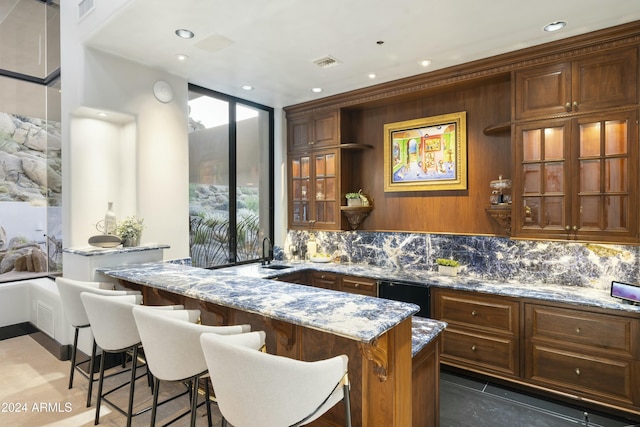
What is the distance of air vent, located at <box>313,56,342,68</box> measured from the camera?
344 cm

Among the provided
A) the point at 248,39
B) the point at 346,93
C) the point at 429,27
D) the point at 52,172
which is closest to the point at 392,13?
the point at 429,27

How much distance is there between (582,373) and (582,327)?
366 mm

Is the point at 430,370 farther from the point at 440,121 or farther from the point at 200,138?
the point at 200,138

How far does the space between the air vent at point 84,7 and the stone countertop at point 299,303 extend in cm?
228

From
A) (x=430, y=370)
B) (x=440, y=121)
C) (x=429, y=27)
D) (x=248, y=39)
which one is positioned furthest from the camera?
(x=440, y=121)

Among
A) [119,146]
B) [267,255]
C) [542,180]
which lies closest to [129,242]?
[119,146]

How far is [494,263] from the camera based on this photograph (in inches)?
143

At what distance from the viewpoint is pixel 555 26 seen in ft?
9.16

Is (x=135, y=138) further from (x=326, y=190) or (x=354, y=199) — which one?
(x=354, y=199)

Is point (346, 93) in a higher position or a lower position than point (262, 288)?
higher

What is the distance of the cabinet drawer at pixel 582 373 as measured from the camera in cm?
263

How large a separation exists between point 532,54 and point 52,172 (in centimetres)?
546

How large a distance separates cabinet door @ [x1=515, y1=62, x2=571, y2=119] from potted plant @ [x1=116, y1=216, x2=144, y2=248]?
12.5 feet

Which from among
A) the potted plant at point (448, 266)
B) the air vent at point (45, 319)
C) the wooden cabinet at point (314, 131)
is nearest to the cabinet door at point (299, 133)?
the wooden cabinet at point (314, 131)
